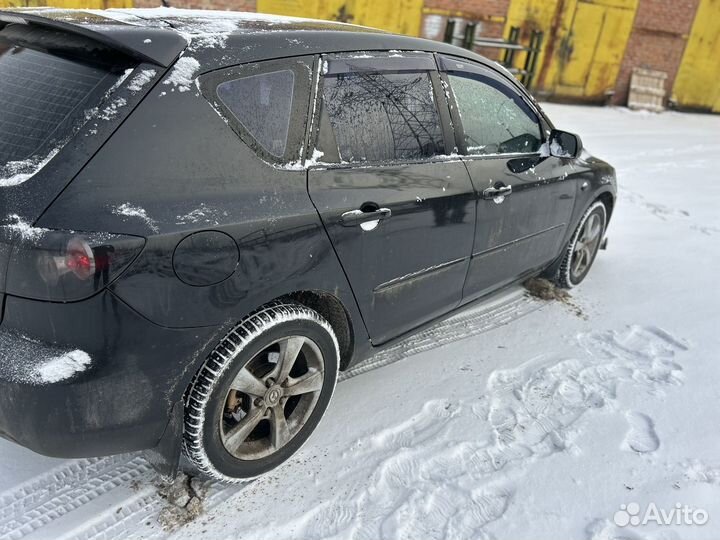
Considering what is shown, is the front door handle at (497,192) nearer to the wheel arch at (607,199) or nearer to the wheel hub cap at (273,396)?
the wheel arch at (607,199)

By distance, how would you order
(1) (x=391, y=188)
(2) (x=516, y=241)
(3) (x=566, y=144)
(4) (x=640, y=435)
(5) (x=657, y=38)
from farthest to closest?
(5) (x=657, y=38) → (3) (x=566, y=144) → (2) (x=516, y=241) → (4) (x=640, y=435) → (1) (x=391, y=188)

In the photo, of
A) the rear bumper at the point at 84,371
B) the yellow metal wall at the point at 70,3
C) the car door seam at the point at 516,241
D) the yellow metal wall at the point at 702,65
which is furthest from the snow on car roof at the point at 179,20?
the yellow metal wall at the point at 702,65

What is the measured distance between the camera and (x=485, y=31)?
37.1 feet

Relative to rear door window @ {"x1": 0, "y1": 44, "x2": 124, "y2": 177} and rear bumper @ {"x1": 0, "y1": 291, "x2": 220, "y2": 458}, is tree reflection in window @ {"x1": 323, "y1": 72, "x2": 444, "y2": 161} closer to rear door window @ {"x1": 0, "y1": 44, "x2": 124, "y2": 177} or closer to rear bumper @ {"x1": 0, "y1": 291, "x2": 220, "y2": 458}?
rear door window @ {"x1": 0, "y1": 44, "x2": 124, "y2": 177}

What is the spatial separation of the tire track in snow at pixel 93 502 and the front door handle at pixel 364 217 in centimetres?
113

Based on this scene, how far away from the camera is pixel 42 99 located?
1859 millimetres

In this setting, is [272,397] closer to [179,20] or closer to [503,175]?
[179,20]

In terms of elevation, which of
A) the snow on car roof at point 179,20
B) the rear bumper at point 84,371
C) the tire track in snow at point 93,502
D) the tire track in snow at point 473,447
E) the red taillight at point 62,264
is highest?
the snow on car roof at point 179,20

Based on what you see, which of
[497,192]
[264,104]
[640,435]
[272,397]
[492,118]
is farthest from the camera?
[492,118]

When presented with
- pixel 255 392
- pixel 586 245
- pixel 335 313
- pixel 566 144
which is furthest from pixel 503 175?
pixel 255 392

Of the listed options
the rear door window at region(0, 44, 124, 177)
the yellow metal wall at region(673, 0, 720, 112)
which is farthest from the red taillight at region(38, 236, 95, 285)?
the yellow metal wall at region(673, 0, 720, 112)

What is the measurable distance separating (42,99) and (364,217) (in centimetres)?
121

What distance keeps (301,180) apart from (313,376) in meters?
0.82

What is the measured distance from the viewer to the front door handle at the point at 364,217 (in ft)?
7.38
